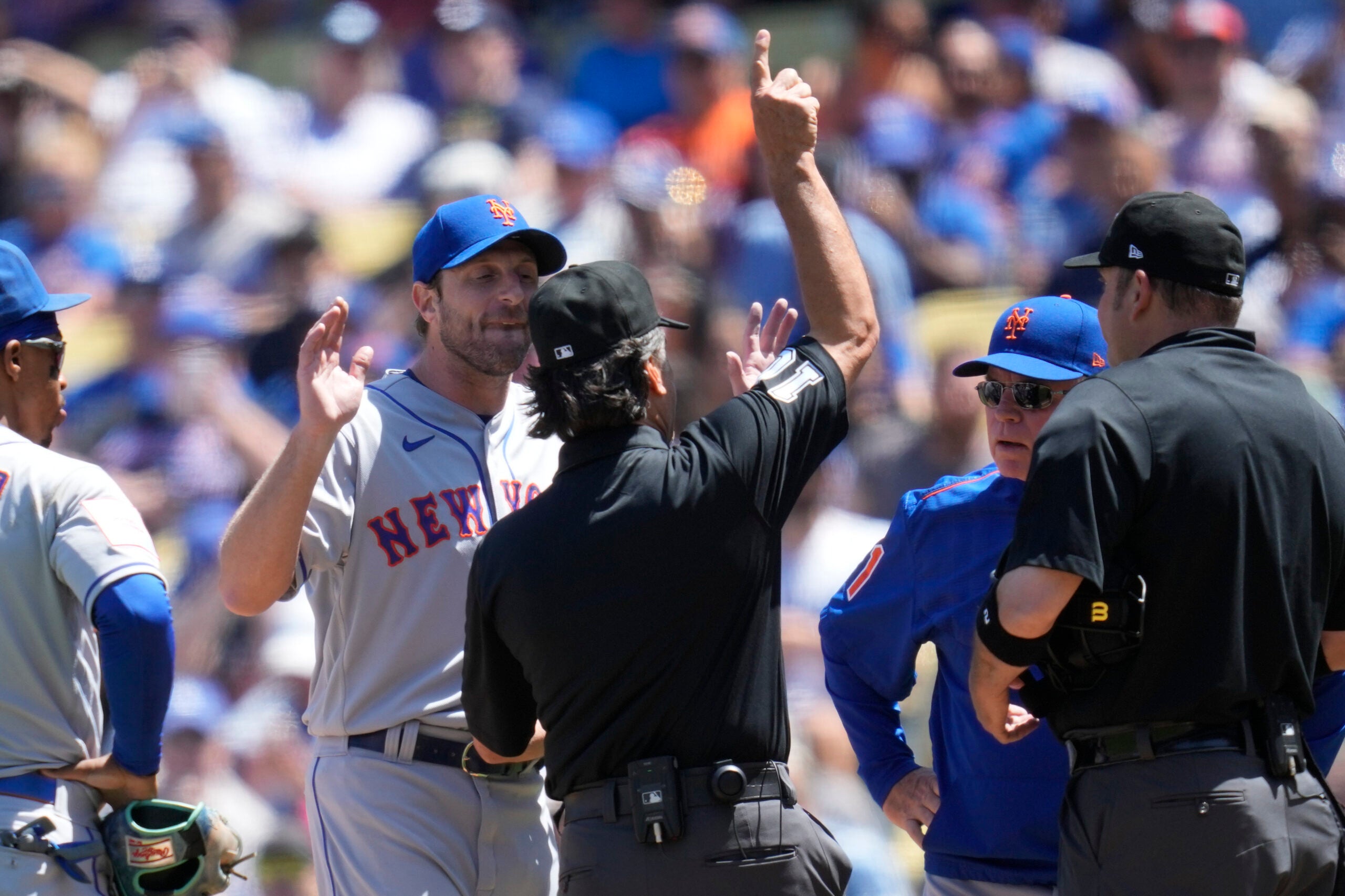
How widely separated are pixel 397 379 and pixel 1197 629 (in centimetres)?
184

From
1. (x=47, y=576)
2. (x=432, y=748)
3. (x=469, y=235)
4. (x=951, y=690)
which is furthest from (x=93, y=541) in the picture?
(x=951, y=690)

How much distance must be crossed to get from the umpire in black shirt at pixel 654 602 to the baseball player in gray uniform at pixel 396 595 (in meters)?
0.48

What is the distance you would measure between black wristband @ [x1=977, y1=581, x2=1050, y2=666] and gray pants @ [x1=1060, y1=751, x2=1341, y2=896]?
22 cm

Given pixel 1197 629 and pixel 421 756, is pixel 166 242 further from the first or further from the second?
pixel 1197 629

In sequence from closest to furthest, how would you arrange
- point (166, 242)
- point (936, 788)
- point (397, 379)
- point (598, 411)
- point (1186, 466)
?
point (1186, 466) → point (598, 411) → point (936, 788) → point (397, 379) → point (166, 242)

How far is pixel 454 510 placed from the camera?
3.29 metres

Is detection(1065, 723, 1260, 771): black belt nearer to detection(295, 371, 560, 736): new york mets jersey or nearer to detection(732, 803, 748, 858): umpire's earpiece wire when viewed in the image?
detection(732, 803, 748, 858): umpire's earpiece wire

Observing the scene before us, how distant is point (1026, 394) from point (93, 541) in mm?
1880

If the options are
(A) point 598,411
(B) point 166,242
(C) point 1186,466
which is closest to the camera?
(C) point 1186,466

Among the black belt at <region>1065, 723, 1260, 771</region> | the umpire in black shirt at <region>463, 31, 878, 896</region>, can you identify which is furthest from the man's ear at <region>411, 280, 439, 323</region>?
the black belt at <region>1065, 723, 1260, 771</region>

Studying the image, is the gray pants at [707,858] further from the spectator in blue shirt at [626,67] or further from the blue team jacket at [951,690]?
the spectator in blue shirt at [626,67]

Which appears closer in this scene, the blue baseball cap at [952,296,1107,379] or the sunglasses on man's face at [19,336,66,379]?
the blue baseball cap at [952,296,1107,379]

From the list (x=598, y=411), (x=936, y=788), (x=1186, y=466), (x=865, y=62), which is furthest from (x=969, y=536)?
(x=865, y=62)

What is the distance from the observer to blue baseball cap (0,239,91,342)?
3.25m
